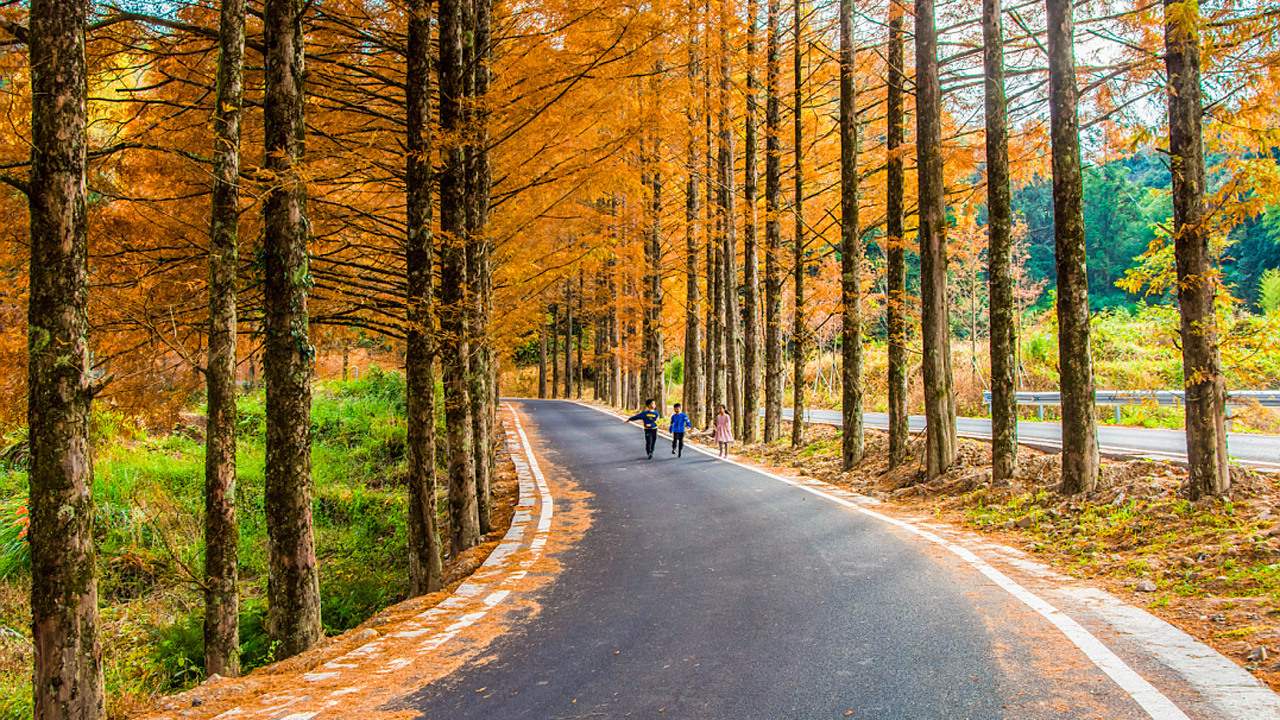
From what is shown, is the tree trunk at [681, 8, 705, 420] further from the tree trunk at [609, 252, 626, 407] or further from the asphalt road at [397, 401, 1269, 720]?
the asphalt road at [397, 401, 1269, 720]

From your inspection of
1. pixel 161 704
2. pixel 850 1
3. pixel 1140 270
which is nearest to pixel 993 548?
pixel 1140 270

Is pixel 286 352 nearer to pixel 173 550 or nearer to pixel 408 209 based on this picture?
pixel 408 209

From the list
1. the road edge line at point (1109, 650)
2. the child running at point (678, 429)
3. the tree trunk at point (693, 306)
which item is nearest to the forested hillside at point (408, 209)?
the road edge line at point (1109, 650)

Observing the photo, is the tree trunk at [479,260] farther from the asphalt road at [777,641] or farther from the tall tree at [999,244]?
the tall tree at [999,244]

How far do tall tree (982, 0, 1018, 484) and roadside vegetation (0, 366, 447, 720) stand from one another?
9.86 metres

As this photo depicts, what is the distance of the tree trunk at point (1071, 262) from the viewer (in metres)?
8.88

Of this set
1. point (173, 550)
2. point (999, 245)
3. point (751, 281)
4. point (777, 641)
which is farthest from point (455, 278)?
point (751, 281)

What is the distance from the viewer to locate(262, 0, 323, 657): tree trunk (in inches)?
290

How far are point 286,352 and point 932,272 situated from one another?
9638 mm

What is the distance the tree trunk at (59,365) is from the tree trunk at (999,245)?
10.5 meters

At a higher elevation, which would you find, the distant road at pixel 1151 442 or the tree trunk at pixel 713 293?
the tree trunk at pixel 713 293

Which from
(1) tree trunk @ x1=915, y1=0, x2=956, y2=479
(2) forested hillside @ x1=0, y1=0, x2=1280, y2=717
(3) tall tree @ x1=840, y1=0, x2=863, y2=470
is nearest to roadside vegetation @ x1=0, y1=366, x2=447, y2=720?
(2) forested hillside @ x1=0, y1=0, x2=1280, y2=717

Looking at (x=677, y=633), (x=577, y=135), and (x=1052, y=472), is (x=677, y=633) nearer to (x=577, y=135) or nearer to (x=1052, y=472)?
(x=1052, y=472)

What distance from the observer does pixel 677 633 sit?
16.9 feet
